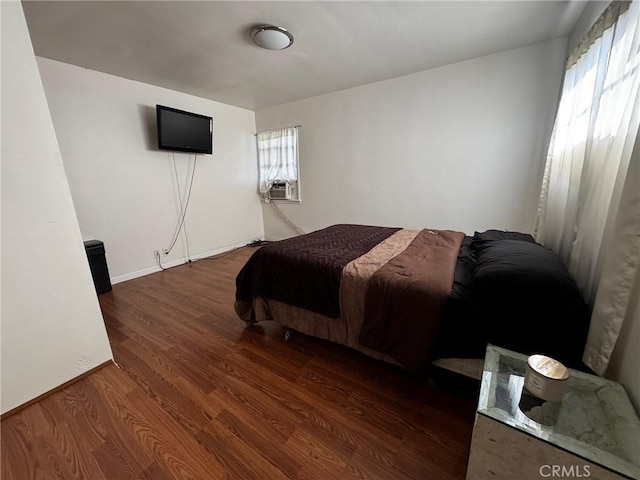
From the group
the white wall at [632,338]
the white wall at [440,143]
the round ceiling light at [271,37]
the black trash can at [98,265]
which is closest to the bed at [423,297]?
the white wall at [632,338]

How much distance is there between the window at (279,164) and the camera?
423 centimetres

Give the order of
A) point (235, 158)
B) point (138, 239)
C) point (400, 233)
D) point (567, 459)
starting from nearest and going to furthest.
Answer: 1. point (567, 459)
2. point (400, 233)
3. point (138, 239)
4. point (235, 158)

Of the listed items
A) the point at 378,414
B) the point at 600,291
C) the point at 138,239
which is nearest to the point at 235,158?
the point at 138,239

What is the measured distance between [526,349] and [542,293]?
274mm

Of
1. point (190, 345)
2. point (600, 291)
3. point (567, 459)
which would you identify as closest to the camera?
point (567, 459)

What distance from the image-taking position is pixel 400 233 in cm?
255

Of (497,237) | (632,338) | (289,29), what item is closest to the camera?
(632,338)

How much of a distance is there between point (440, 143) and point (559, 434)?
116 inches

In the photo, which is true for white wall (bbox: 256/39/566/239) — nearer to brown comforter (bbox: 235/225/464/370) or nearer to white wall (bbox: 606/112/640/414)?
brown comforter (bbox: 235/225/464/370)

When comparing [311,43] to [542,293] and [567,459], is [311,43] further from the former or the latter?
[567,459]

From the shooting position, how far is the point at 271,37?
2.11m

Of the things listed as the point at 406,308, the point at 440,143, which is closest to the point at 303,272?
the point at 406,308

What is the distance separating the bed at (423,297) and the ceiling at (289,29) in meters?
1.74

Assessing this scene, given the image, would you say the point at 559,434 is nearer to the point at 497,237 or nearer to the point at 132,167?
the point at 497,237
